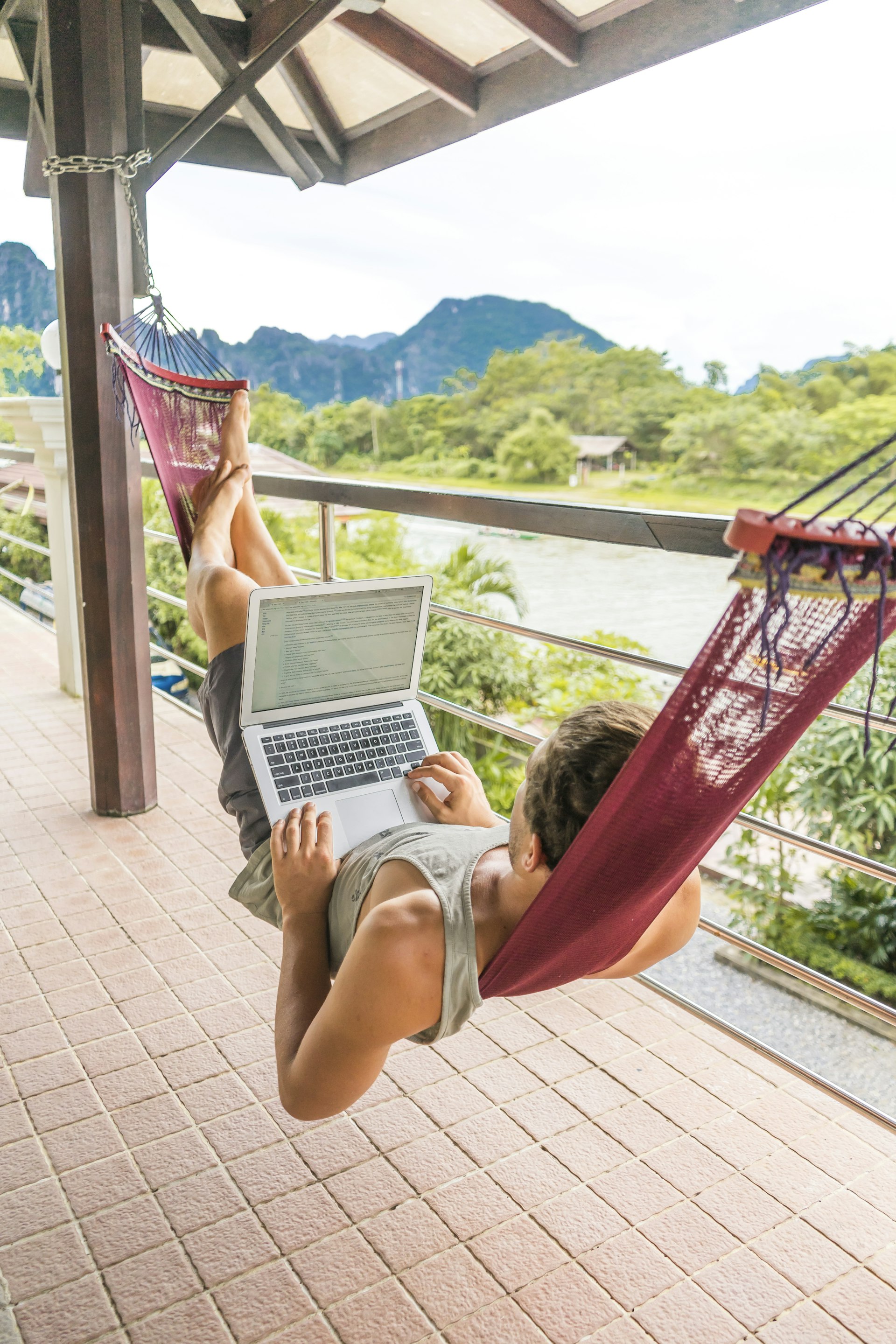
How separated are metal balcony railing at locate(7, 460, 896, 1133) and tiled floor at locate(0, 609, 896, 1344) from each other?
0.07 meters

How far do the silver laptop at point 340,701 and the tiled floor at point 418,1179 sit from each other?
0.49m

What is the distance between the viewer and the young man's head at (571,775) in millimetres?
970

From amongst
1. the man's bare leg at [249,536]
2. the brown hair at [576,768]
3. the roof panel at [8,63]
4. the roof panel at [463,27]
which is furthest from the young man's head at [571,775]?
the roof panel at [8,63]

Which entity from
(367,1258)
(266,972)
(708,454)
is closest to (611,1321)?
(367,1258)

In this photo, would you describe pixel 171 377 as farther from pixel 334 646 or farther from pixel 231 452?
pixel 334 646

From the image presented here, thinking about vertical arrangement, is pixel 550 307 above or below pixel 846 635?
above

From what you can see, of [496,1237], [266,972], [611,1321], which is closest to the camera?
[611,1321]

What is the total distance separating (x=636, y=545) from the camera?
4.77ft

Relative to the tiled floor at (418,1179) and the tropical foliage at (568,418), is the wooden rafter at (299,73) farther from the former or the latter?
the tropical foliage at (568,418)

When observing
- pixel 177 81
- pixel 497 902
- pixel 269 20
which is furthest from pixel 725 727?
pixel 177 81

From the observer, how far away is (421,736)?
151cm

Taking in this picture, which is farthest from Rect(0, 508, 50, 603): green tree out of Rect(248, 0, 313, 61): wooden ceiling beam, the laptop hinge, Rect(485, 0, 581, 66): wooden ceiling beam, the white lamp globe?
the laptop hinge

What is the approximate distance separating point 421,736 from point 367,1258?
696 mm

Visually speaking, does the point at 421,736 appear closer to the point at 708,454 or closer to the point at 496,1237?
the point at 496,1237
